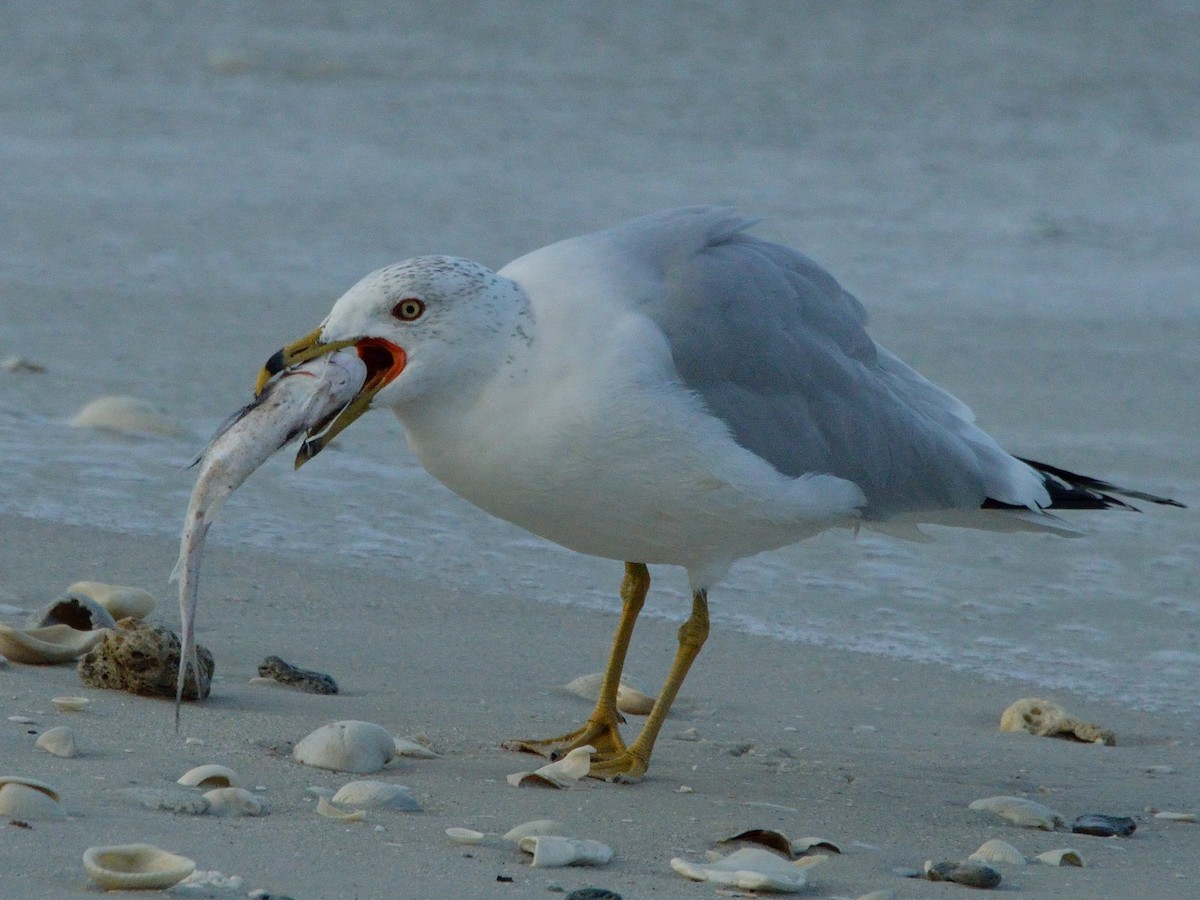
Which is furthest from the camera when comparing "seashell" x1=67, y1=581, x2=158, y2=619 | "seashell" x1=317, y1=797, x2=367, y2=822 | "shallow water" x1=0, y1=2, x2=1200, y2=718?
"shallow water" x1=0, y1=2, x2=1200, y2=718

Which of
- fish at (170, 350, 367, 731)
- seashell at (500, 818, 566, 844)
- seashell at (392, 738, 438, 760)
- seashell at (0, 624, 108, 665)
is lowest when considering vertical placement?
seashell at (500, 818, 566, 844)

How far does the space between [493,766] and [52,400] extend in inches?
138

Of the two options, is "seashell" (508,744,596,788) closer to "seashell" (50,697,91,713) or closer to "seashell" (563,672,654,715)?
"seashell" (563,672,654,715)

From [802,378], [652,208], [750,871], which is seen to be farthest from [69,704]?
[652,208]

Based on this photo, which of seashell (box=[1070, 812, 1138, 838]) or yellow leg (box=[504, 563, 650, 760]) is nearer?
seashell (box=[1070, 812, 1138, 838])

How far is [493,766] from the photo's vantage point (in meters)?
3.84

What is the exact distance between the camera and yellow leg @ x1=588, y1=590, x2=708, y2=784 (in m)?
3.90

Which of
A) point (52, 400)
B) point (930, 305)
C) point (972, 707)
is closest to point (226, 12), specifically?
point (930, 305)

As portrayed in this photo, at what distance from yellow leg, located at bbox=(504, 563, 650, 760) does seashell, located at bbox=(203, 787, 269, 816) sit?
35.1 inches

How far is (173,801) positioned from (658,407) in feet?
3.93

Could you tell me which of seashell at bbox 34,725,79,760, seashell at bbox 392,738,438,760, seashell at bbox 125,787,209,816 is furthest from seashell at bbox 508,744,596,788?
seashell at bbox 34,725,79,760

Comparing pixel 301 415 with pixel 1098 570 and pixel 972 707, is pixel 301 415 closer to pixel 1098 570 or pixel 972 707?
pixel 972 707

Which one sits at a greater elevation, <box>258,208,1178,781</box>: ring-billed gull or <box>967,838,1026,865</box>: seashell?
<box>258,208,1178,781</box>: ring-billed gull

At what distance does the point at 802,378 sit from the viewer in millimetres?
4113
